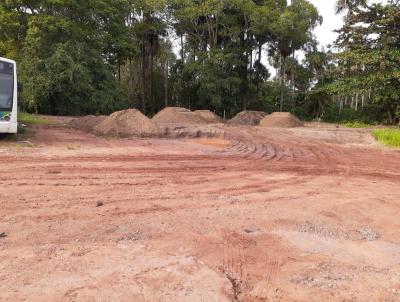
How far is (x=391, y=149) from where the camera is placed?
16312mm

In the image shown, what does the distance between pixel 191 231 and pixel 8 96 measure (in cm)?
913

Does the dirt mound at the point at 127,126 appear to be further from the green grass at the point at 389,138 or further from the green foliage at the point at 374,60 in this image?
the green foliage at the point at 374,60

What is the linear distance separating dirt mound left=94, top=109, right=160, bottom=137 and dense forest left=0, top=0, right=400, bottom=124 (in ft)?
35.4

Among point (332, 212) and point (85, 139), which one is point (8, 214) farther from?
point (85, 139)

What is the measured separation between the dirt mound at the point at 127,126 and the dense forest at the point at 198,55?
35.4 ft

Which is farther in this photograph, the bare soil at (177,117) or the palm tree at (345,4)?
the palm tree at (345,4)

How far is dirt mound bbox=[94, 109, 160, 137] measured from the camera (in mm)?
16994

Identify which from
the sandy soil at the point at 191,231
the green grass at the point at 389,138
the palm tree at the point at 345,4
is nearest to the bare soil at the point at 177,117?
the green grass at the point at 389,138

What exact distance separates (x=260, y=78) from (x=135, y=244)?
39.8 meters

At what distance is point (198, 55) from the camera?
122 feet

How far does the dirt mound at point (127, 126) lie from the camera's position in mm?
16994

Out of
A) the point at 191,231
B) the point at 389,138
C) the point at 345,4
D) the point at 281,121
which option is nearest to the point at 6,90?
the point at 191,231

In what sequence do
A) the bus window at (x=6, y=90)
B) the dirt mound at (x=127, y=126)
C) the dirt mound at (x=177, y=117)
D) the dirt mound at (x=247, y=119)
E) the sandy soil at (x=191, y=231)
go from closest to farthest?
the sandy soil at (x=191, y=231) < the bus window at (x=6, y=90) < the dirt mound at (x=127, y=126) < the dirt mound at (x=177, y=117) < the dirt mound at (x=247, y=119)

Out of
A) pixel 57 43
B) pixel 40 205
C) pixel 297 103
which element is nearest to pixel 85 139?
pixel 40 205
